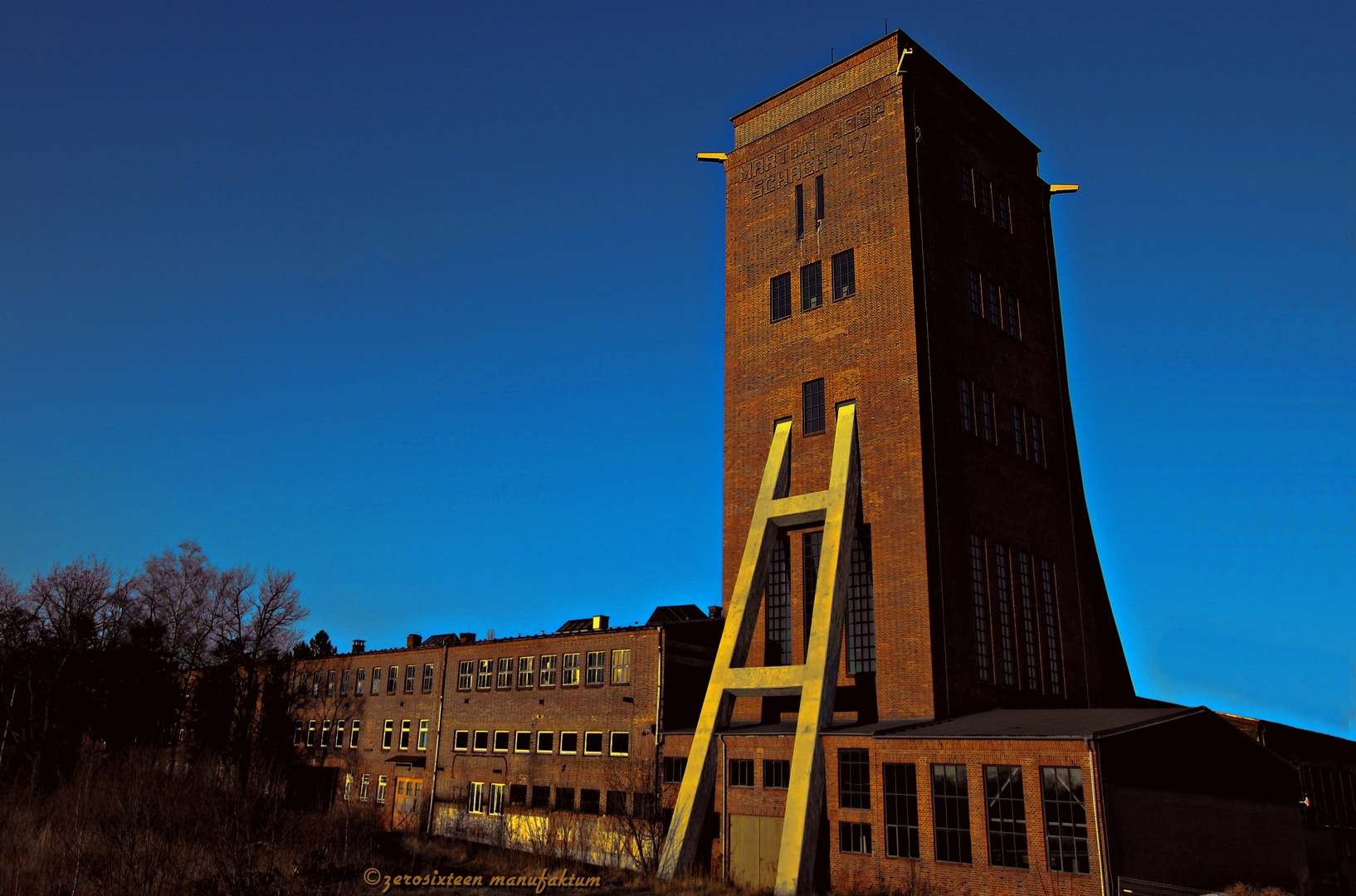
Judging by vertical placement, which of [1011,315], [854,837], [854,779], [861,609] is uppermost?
[1011,315]

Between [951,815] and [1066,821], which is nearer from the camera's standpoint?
[1066,821]

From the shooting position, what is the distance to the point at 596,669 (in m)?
36.4

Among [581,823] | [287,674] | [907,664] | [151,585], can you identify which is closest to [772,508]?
[907,664]

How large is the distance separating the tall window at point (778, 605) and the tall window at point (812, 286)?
809 centimetres

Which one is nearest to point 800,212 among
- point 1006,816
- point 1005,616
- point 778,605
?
point 778,605

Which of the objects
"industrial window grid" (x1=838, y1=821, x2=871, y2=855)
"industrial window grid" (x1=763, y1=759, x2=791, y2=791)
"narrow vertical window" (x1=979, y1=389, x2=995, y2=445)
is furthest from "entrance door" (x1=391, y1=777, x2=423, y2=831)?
"narrow vertical window" (x1=979, y1=389, x2=995, y2=445)

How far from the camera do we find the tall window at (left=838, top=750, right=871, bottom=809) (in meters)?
25.4

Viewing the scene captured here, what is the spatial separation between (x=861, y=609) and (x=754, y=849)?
25.3 feet

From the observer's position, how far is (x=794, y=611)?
103 feet

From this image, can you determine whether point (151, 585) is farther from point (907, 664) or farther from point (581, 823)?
point (907, 664)

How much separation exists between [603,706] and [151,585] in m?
31.2

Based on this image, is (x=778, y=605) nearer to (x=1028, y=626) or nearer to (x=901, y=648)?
(x=901, y=648)

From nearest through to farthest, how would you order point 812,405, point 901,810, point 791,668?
point 901,810 → point 791,668 → point 812,405

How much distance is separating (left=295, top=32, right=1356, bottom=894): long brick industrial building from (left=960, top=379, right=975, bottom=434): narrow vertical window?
11cm
